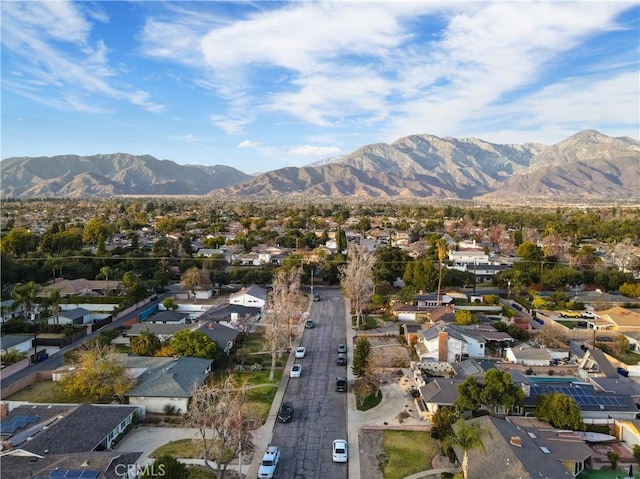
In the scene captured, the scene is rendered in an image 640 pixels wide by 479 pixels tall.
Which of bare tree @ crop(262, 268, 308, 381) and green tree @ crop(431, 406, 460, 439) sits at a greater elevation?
bare tree @ crop(262, 268, 308, 381)

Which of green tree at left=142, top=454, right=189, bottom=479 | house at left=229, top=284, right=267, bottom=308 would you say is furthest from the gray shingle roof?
house at left=229, top=284, right=267, bottom=308

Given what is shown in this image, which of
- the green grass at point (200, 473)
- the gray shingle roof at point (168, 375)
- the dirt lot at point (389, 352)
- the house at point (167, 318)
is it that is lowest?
the dirt lot at point (389, 352)

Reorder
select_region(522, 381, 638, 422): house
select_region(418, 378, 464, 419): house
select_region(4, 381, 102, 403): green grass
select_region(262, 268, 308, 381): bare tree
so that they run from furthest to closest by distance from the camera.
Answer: select_region(262, 268, 308, 381): bare tree, select_region(4, 381, 102, 403): green grass, select_region(418, 378, 464, 419): house, select_region(522, 381, 638, 422): house

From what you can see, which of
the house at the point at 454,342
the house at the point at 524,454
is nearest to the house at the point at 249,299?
the house at the point at 454,342

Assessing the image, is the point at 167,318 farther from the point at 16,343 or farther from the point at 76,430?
the point at 76,430

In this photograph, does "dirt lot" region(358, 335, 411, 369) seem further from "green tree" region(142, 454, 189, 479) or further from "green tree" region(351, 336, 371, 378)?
"green tree" region(142, 454, 189, 479)

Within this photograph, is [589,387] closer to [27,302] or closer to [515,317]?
[515,317]

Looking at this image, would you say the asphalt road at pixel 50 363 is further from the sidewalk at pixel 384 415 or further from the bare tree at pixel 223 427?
the sidewalk at pixel 384 415
